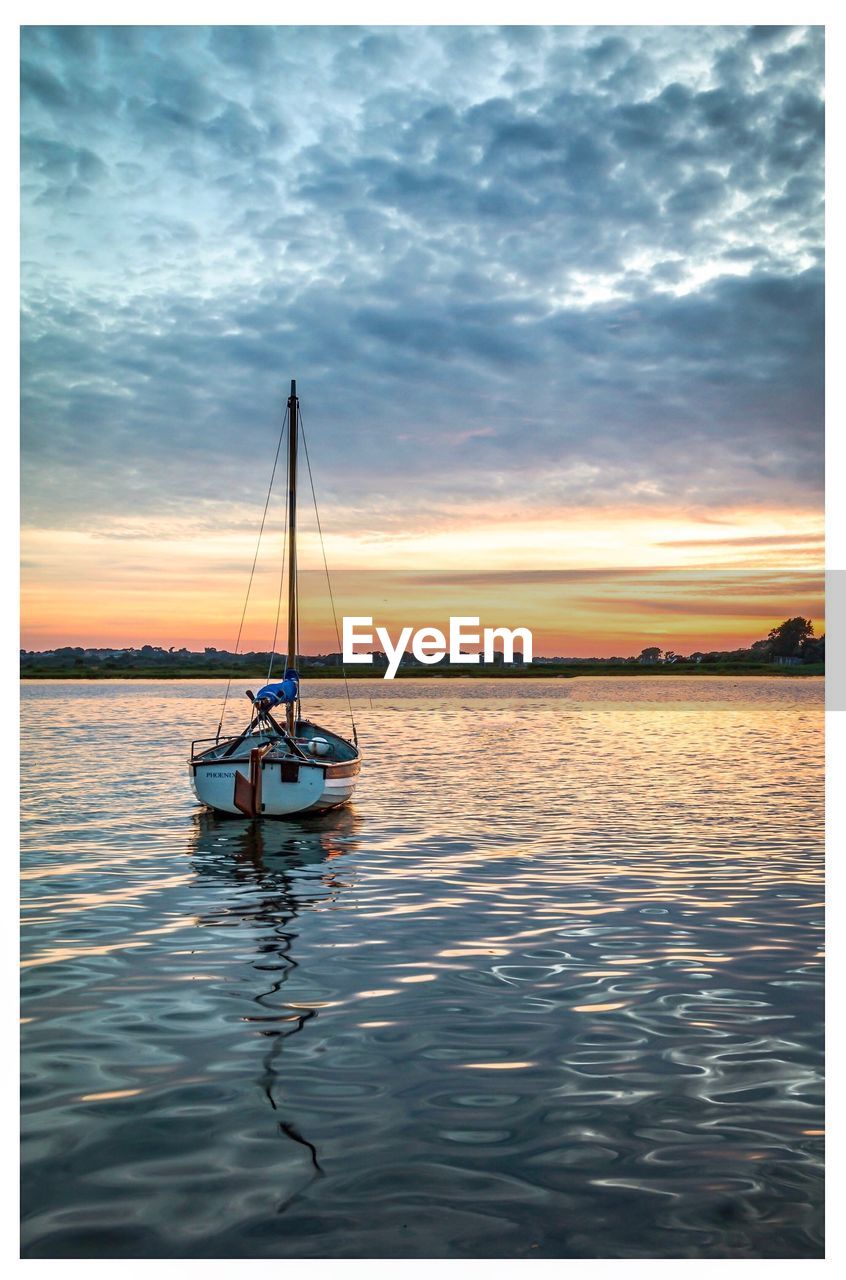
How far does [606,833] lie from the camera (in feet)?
82.0

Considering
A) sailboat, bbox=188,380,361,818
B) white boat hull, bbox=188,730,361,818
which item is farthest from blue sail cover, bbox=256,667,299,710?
white boat hull, bbox=188,730,361,818

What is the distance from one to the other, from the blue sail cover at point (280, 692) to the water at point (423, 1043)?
4758 mm

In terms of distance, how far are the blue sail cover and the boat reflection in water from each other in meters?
3.51

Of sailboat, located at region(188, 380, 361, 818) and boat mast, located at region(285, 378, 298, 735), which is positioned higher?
boat mast, located at region(285, 378, 298, 735)

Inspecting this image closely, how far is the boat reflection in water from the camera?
Answer: 1057 centimetres

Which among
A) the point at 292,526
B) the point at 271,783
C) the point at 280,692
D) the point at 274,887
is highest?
the point at 292,526

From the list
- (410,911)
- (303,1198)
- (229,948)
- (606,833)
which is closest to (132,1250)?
(303,1198)

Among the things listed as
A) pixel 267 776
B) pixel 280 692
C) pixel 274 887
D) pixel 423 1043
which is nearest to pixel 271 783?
pixel 267 776

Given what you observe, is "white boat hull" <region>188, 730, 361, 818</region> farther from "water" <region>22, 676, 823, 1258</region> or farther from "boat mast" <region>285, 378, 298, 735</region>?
"boat mast" <region>285, 378, 298, 735</region>

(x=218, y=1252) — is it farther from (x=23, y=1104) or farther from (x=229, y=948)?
(x=229, y=948)

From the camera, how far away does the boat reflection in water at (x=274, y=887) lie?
1057 centimetres

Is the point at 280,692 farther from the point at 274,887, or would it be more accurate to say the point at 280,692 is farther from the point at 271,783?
the point at 274,887

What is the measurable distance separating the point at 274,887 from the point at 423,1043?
30.7ft

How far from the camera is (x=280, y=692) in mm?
30203
